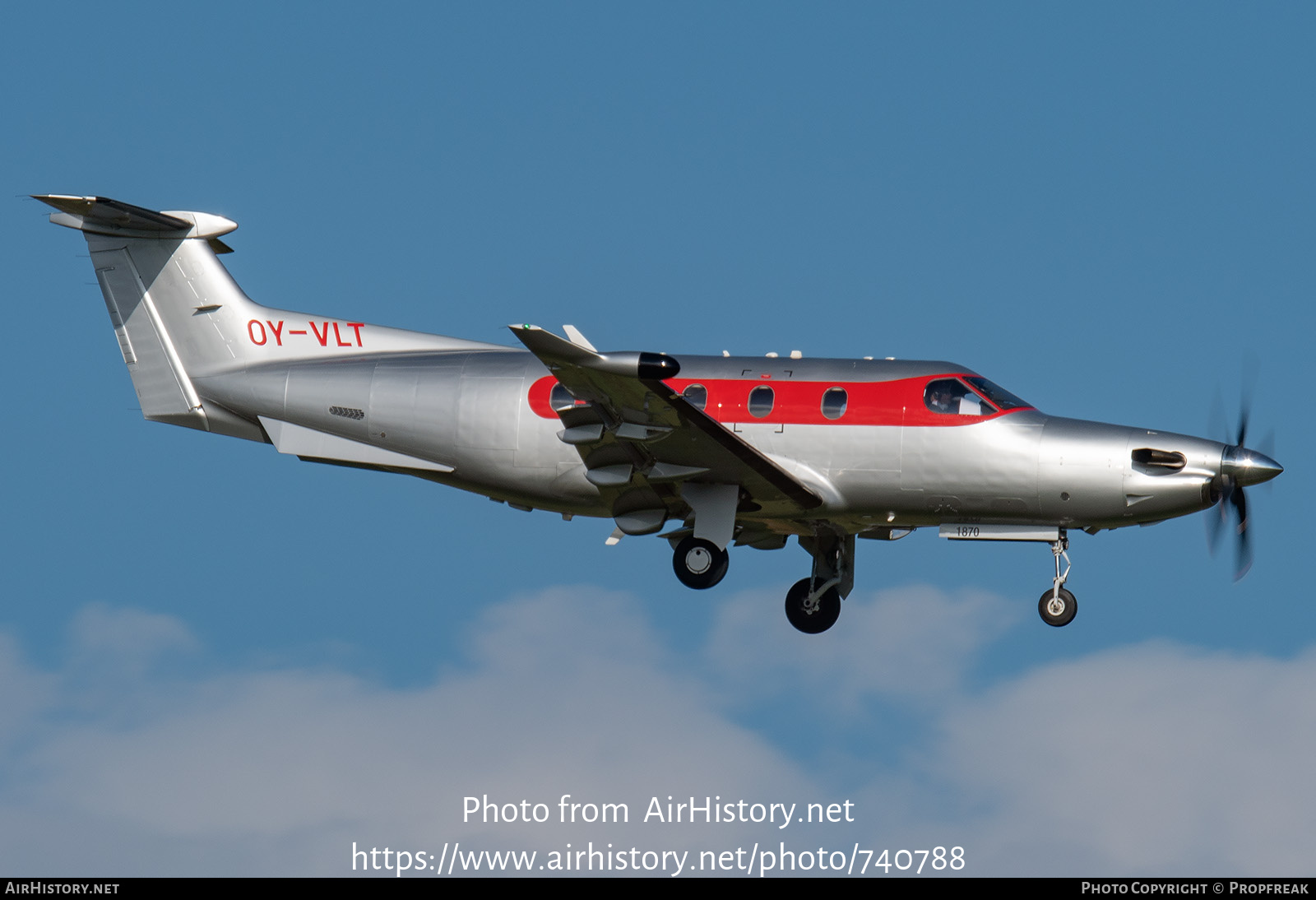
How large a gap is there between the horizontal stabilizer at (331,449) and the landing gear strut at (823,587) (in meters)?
6.82

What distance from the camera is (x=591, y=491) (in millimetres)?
28672

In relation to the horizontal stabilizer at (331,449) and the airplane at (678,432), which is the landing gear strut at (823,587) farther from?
the horizontal stabilizer at (331,449)

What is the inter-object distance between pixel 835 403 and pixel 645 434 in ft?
11.4

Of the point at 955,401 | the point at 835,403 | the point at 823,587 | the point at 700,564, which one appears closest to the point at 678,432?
the point at 700,564

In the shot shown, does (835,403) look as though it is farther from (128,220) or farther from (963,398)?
(128,220)

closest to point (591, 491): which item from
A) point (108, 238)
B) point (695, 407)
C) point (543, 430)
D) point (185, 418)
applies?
point (543, 430)

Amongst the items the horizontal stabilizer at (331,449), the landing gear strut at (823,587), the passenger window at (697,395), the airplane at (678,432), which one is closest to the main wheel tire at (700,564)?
the airplane at (678,432)

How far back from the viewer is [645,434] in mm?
26328

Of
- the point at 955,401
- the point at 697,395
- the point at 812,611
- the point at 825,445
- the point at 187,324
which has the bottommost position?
the point at 812,611

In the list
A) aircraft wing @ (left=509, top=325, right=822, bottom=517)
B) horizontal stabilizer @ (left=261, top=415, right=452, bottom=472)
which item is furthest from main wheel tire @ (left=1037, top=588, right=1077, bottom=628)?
horizontal stabilizer @ (left=261, top=415, right=452, bottom=472)

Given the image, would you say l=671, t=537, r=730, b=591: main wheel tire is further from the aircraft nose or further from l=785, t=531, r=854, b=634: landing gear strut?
the aircraft nose

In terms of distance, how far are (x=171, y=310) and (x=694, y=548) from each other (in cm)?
1075

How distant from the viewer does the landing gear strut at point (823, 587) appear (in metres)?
30.8

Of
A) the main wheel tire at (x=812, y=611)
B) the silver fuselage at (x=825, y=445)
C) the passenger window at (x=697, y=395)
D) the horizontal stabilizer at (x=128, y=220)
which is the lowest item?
the main wheel tire at (x=812, y=611)
